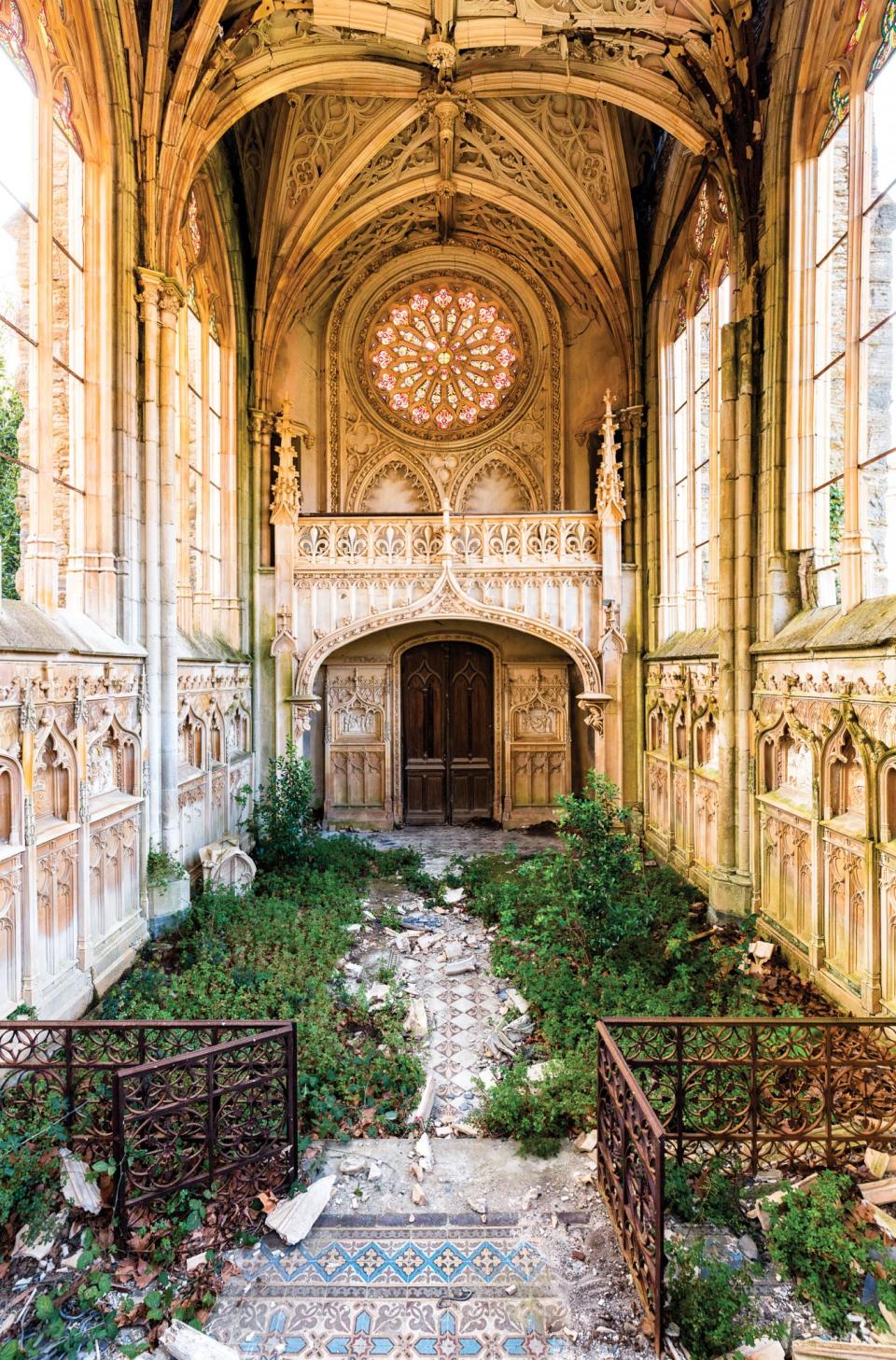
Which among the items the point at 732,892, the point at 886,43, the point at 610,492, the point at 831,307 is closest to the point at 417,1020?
the point at 732,892

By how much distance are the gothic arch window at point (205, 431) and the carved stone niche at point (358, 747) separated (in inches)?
117

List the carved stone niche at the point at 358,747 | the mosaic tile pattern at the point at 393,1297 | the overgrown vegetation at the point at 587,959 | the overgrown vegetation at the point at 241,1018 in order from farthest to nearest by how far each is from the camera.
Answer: the carved stone niche at the point at 358,747 < the overgrown vegetation at the point at 587,959 < the overgrown vegetation at the point at 241,1018 < the mosaic tile pattern at the point at 393,1297

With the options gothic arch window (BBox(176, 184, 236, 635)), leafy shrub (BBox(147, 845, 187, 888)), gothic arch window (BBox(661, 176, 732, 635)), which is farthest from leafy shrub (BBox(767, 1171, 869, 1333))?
gothic arch window (BBox(176, 184, 236, 635))

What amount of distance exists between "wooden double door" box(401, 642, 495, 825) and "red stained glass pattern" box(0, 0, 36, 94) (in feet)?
29.5

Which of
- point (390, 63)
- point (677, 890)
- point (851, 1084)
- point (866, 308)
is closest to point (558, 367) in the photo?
point (390, 63)

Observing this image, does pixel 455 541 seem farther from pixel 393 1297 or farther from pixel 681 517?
pixel 393 1297

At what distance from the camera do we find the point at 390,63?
8.94 m

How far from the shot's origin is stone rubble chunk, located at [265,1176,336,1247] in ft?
11.0

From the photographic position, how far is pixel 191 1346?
2.76m

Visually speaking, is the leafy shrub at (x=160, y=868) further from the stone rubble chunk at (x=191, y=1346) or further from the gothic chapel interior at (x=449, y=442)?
the stone rubble chunk at (x=191, y=1346)

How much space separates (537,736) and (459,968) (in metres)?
6.39

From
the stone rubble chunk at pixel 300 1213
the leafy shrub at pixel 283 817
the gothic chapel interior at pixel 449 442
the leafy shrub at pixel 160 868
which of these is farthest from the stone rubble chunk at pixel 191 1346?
the leafy shrub at pixel 283 817

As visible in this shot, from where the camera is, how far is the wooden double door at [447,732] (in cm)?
1299

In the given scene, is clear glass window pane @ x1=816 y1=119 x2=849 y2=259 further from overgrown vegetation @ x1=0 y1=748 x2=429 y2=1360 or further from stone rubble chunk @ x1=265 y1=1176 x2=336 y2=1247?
stone rubble chunk @ x1=265 y1=1176 x2=336 y2=1247
